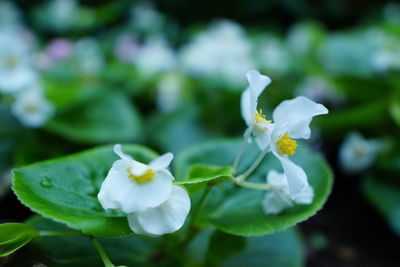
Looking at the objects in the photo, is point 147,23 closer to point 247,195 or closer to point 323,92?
point 323,92

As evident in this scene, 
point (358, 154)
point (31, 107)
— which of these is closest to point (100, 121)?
point (31, 107)

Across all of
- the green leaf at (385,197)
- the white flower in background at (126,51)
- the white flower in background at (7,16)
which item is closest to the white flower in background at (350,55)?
the green leaf at (385,197)

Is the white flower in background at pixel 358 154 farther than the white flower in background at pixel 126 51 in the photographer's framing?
No

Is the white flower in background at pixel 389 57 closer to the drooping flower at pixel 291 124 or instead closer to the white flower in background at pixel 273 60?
the white flower in background at pixel 273 60

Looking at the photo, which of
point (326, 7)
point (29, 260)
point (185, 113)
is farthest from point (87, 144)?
point (326, 7)

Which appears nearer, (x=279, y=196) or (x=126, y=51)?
(x=279, y=196)

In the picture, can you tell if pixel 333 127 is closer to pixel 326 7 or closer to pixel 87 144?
pixel 87 144

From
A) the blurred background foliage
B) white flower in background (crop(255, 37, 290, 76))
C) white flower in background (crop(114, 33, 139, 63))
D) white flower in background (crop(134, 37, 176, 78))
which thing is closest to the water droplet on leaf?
the blurred background foliage
